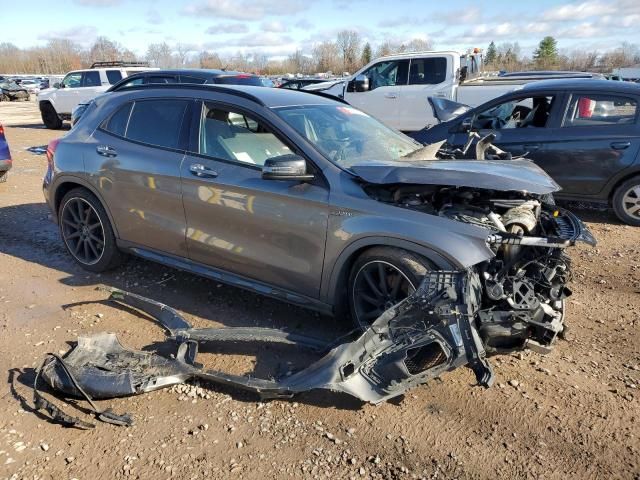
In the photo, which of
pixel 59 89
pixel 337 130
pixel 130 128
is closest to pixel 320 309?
pixel 337 130

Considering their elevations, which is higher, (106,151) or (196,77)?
(196,77)

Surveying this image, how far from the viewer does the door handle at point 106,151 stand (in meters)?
4.70

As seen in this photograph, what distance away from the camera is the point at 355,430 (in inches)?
114

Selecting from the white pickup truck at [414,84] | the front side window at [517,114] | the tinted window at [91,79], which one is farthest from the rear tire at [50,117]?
the front side window at [517,114]

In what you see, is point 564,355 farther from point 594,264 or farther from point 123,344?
point 123,344

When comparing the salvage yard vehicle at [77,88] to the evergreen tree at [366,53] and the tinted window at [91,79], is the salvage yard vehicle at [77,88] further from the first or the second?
the evergreen tree at [366,53]

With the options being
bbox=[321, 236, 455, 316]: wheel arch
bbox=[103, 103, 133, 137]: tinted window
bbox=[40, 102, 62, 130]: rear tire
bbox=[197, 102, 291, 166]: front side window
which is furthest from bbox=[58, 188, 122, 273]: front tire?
bbox=[40, 102, 62, 130]: rear tire

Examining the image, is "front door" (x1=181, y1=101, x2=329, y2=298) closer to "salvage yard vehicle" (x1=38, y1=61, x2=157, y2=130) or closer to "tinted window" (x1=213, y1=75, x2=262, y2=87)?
"tinted window" (x1=213, y1=75, x2=262, y2=87)

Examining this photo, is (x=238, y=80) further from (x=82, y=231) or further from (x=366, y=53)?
(x=366, y=53)

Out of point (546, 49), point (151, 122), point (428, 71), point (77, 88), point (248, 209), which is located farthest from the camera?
point (546, 49)

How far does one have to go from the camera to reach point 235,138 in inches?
161

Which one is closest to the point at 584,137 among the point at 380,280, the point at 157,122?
the point at 380,280

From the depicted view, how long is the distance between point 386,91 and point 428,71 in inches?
40.1

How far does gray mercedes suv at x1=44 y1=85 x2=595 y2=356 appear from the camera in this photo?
3.17 metres
